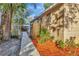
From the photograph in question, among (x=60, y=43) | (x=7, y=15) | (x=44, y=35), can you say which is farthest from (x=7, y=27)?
(x=60, y=43)

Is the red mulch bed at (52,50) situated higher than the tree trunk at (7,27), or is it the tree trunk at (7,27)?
the tree trunk at (7,27)

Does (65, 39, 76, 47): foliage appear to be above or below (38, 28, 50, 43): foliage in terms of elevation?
below

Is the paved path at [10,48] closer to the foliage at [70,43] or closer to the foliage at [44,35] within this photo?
the foliage at [44,35]

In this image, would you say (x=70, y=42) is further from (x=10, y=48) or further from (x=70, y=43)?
(x=10, y=48)

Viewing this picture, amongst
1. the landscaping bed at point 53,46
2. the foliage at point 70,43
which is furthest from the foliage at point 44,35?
the foliage at point 70,43

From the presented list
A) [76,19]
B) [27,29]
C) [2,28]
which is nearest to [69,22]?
[76,19]

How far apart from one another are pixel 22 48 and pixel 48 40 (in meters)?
0.20

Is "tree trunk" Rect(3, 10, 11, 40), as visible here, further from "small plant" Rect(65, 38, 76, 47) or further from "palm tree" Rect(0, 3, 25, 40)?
"small plant" Rect(65, 38, 76, 47)

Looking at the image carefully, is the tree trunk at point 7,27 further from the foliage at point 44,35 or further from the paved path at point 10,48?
the foliage at point 44,35

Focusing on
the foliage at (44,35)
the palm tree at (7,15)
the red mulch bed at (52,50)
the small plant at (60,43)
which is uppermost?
the palm tree at (7,15)

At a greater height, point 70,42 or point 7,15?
point 7,15

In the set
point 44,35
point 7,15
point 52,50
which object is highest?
point 7,15

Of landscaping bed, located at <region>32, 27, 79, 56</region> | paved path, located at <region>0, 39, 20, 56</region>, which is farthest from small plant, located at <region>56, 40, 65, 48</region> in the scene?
paved path, located at <region>0, 39, 20, 56</region>

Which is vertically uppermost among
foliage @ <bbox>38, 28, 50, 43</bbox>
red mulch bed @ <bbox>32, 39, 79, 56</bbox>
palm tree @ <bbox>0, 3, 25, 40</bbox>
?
palm tree @ <bbox>0, 3, 25, 40</bbox>
